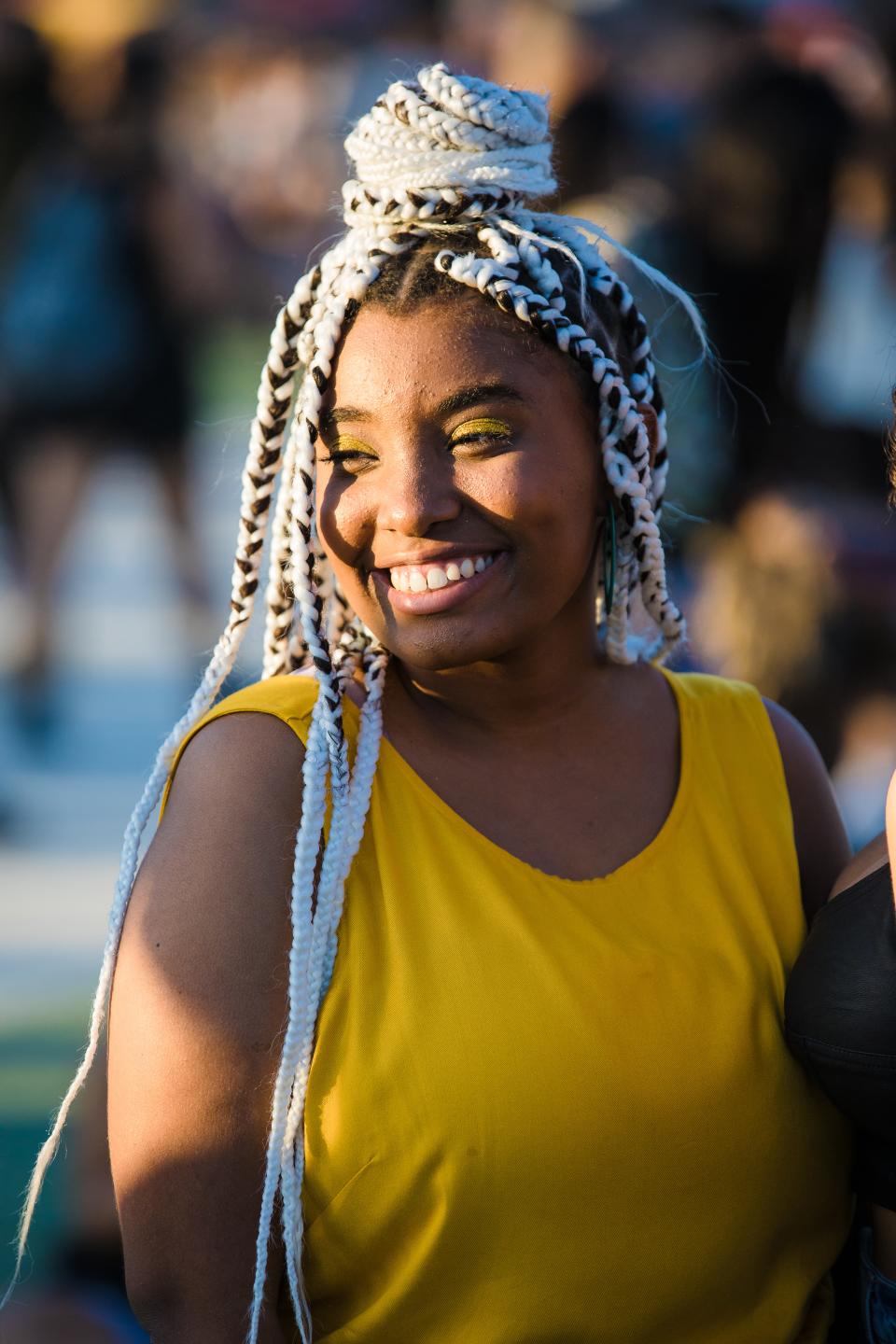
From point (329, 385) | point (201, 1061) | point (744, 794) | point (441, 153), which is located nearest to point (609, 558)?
point (744, 794)

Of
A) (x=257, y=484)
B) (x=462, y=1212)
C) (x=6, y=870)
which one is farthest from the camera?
(x=6, y=870)

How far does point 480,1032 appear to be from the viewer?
72.7 inches

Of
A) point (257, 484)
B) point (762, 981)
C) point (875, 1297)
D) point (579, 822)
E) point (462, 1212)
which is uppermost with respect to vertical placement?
point (257, 484)

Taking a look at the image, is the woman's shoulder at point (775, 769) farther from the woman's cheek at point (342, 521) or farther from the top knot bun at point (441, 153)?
the top knot bun at point (441, 153)

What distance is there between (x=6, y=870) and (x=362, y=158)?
365 cm

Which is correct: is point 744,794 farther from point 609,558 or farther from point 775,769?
point 609,558

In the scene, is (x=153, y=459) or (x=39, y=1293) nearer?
(x=39, y=1293)

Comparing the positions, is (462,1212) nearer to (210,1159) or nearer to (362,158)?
(210,1159)

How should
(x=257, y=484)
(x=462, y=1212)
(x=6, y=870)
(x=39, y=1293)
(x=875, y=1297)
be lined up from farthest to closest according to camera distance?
(x=6, y=870) → (x=39, y=1293) → (x=257, y=484) → (x=875, y=1297) → (x=462, y=1212)

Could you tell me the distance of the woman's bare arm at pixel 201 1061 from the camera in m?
1.82

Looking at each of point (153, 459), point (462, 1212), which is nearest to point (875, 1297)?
point (462, 1212)

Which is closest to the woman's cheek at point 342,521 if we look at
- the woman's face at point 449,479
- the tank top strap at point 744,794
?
the woman's face at point 449,479

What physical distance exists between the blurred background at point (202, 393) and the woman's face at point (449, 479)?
444 millimetres

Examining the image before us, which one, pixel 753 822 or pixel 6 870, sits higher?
pixel 753 822
